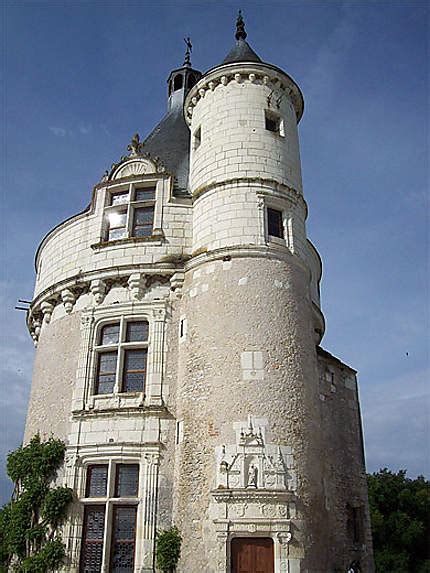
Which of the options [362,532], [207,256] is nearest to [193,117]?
[207,256]

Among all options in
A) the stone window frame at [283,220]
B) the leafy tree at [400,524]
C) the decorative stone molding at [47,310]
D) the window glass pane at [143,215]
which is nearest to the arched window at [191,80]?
the window glass pane at [143,215]

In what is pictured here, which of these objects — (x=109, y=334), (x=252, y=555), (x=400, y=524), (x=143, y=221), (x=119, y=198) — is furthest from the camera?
(x=400, y=524)

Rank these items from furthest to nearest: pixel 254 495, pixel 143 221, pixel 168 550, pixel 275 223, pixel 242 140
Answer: pixel 143 221, pixel 242 140, pixel 275 223, pixel 168 550, pixel 254 495

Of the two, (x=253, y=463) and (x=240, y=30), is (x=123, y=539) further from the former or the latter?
(x=240, y=30)

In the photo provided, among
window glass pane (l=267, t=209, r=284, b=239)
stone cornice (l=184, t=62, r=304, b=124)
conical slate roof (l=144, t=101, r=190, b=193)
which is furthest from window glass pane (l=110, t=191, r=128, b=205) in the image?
window glass pane (l=267, t=209, r=284, b=239)

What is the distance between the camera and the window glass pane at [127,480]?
1117cm

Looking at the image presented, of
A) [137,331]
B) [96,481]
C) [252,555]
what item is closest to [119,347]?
[137,331]

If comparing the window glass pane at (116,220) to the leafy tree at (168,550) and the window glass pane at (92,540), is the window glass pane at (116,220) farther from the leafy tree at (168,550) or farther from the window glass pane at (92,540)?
the leafy tree at (168,550)

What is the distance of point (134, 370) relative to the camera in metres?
12.3

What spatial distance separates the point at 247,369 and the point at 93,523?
4.23 m

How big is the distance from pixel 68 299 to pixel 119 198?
2.88m

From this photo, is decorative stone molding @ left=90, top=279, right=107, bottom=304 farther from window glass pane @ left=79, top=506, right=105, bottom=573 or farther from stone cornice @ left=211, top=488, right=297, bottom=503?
stone cornice @ left=211, top=488, right=297, bottom=503

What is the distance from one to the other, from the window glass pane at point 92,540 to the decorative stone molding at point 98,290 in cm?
442

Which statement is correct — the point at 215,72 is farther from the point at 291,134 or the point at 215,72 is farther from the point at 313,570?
the point at 313,570
